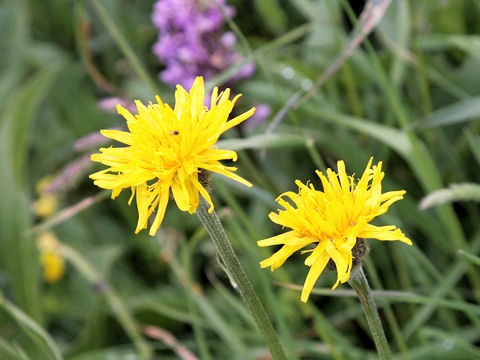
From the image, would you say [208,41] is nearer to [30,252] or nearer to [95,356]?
[30,252]

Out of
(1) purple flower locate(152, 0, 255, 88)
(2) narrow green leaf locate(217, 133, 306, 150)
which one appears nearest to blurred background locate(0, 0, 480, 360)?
(1) purple flower locate(152, 0, 255, 88)

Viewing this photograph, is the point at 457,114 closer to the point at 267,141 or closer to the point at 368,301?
the point at 267,141

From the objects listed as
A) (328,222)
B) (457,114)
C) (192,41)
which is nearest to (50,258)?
(192,41)

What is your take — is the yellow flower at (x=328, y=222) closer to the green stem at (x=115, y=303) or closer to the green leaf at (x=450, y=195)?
the green leaf at (x=450, y=195)

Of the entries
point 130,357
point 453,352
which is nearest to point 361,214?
point 453,352

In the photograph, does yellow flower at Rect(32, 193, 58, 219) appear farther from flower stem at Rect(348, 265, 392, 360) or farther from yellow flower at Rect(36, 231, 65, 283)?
flower stem at Rect(348, 265, 392, 360)

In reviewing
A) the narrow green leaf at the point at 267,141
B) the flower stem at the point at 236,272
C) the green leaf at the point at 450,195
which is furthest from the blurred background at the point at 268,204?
the flower stem at the point at 236,272
